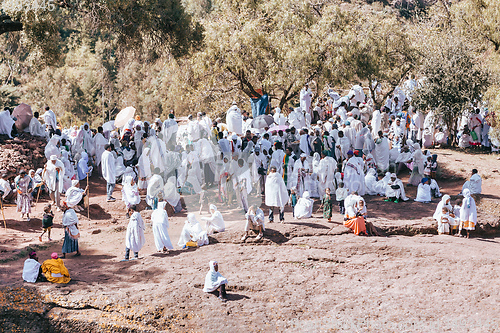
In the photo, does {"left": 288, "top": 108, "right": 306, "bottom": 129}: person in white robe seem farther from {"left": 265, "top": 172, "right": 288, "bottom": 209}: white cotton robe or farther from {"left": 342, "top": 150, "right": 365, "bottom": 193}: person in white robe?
{"left": 265, "top": 172, "right": 288, "bottom": 209}: white cotton robe

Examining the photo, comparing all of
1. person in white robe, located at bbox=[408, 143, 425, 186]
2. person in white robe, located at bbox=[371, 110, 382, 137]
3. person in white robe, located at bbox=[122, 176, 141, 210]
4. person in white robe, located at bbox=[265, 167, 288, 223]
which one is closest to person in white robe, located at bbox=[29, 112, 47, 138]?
person in white robe, located at bbox=[122, 176, 141, 210]

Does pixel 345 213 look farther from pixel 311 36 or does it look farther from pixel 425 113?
pixel 311 36

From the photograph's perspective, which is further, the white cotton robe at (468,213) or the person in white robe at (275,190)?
the person in white robe at (275,190)

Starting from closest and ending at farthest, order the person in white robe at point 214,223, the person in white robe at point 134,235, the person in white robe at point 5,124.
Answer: the person in white robe at point 134,235 → the person in white robe at point 214,223 → the person in white robe at point 5,124

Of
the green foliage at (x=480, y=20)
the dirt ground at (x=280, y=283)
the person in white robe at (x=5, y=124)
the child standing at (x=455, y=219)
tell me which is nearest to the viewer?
the dirt ground at (x=280, y=283)

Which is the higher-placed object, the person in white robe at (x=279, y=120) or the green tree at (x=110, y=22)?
the green tree at (x=110, y=22)

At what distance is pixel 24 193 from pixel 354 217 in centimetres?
779

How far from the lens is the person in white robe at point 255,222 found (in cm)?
993

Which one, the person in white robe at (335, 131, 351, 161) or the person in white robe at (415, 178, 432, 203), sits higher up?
the person in white robe at (335, 131, 351, 161)

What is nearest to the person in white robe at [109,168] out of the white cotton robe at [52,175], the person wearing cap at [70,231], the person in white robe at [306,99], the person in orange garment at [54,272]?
the white cotton robe at [52,175]

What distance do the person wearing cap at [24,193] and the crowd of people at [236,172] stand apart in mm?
23

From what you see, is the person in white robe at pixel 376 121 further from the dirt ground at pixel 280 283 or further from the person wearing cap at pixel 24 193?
the person wearing cap at pixel 24 193

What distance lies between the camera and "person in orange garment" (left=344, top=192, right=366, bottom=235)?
1044 cm

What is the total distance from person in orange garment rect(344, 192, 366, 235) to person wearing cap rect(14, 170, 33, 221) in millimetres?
7559
